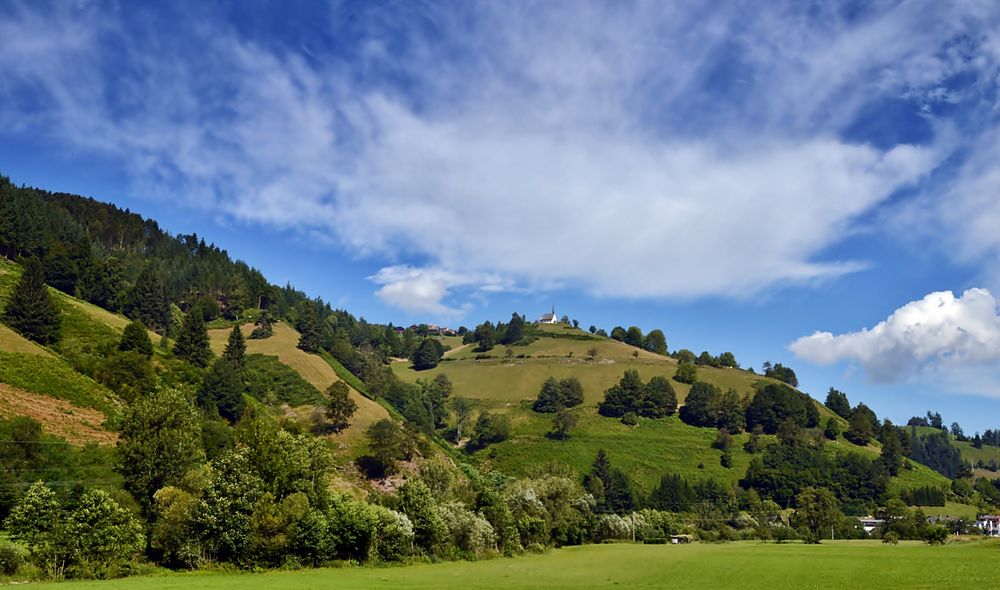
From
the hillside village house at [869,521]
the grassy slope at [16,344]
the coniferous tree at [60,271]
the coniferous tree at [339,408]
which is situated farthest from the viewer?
the hillside village house at [869,521]

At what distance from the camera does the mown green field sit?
52.5 metres

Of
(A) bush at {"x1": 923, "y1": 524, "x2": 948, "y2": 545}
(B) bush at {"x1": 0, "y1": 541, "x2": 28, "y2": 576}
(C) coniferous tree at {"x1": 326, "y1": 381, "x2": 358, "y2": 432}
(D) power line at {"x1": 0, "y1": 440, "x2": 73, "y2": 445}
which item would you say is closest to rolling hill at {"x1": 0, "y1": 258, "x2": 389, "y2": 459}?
(C) coniferous tree at {"x1": 326, "y1": 381, "x2": 358, "y2": 432}

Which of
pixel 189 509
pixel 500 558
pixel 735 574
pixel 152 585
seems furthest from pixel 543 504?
pixel 152 585

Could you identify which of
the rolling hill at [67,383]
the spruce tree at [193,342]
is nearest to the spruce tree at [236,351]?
the spruce tree at [193,342]

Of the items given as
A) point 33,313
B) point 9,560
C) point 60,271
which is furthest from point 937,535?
point 60,271

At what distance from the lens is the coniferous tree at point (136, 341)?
137125mm

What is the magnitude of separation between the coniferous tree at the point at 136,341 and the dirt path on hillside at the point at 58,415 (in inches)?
1375

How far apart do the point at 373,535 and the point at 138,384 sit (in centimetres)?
6837

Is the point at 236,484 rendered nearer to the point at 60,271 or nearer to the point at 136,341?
the point at 136,341

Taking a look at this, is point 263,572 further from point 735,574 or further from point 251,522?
point 735,574

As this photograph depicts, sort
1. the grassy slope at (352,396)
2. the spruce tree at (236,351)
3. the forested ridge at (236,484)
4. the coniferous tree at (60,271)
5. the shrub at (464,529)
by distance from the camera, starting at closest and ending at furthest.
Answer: the forested ridge at (236,484) → the shrub at (464,529) → the grassy slope at (352,396) → the spruce tree at (236,351) → the coniferous tree at (60,271)

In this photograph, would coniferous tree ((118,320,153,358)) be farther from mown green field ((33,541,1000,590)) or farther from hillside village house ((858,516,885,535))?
hillside village house ((858,516,885,535))

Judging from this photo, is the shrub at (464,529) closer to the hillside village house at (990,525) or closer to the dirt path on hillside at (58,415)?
the dirt path on hillside at (58,415)

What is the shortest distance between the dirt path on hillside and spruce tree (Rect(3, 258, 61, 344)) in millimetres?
34288
